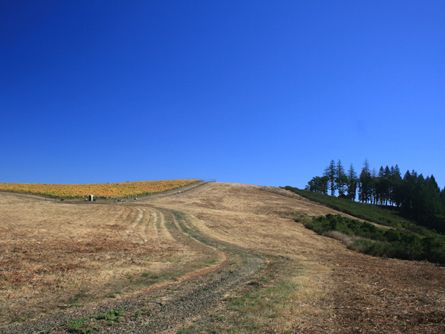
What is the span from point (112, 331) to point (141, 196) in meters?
68.7

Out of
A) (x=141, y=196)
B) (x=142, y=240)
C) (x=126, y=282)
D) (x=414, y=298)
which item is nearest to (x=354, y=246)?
(x=142, y=240)

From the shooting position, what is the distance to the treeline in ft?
399

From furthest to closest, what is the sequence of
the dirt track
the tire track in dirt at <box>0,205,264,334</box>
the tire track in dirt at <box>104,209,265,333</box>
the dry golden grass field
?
1. the dry golden grass field
2. the dirt track
3. the tire track in dirt at <box>104,209,265,333</box>
4. the tire track in dirt at <box>0,205,264,334</box>

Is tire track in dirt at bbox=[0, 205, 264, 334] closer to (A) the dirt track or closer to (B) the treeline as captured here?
(A) the dirt track

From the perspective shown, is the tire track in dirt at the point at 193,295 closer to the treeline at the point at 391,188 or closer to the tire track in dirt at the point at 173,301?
the tire track in dirt at the point at 173,301

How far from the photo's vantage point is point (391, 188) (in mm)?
142875

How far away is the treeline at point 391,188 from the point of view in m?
122

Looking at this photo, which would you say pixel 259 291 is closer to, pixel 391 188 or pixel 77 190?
pixel 77 190

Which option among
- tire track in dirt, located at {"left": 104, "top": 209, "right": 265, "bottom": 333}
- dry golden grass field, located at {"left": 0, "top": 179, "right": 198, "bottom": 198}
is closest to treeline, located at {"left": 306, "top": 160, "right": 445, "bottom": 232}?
dry golden grass field, located at {"left": 0, "top": 179, "right": 198, "bottom": 198}

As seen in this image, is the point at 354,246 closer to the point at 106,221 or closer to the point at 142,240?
the point at 142,240

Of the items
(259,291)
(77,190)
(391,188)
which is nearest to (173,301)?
(259,291)

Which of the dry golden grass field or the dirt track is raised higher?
the dry golden grass field

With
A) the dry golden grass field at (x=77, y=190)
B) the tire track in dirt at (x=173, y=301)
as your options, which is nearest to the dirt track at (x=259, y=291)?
the tire track in dirt at (x=173, y=301)

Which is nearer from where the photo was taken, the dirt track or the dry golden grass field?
the dirt track
